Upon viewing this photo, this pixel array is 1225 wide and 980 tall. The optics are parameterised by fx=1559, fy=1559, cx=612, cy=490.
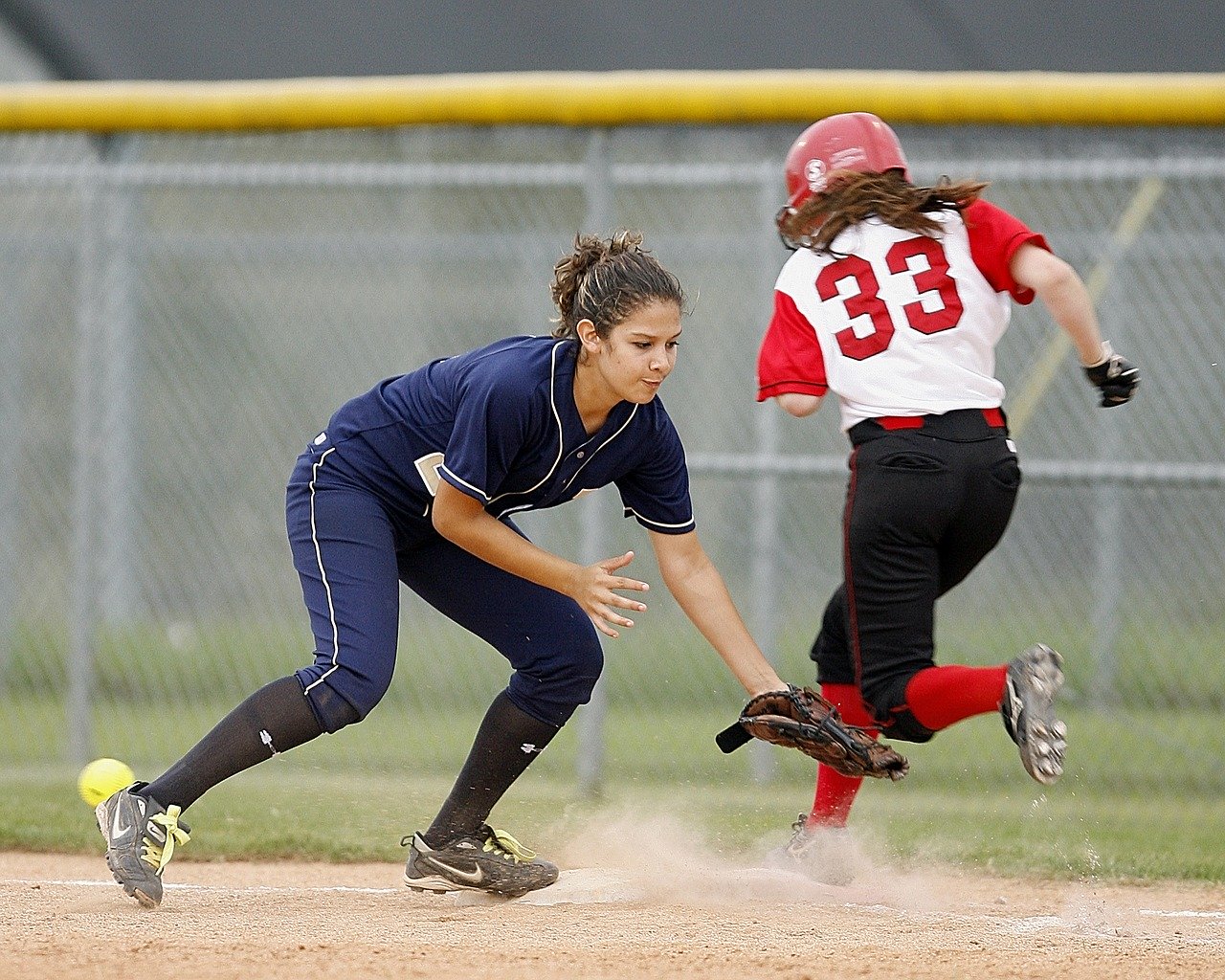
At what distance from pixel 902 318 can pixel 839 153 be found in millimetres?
455

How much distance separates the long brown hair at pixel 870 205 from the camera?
352 centimetres

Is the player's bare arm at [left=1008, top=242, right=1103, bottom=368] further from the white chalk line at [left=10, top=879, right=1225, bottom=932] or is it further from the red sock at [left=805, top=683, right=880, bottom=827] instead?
the white chalk line at [left=10, top=879, right=1225, bottom=932]

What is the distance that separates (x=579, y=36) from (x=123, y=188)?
→ 4510 millimetres

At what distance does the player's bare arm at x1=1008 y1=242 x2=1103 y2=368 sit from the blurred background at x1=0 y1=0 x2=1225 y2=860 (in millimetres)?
1679

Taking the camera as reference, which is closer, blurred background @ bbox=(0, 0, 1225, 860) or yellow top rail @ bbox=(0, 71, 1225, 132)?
yellow top rail @ bbox=(0, 71, 1225, 132)

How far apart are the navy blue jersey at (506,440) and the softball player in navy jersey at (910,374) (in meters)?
0.34

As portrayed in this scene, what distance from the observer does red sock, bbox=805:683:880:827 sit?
3.85 metres

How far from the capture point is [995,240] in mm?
3516

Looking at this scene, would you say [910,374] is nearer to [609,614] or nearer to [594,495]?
[609,614]

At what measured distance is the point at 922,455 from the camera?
3.46m

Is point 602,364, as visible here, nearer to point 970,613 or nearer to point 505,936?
point 505,936

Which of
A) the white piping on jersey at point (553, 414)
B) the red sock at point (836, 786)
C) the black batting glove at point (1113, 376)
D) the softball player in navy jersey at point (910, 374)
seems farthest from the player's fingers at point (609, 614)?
the black batting glove at point (1113, 376)

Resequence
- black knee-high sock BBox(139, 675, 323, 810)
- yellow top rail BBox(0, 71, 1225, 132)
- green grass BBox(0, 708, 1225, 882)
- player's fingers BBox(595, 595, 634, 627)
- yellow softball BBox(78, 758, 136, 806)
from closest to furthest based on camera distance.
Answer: player's fingers BBox(595, 595, 634, 627) → black knee-high sock BBox(139, 675, 323, 810) → yellow softball BBox(78, 758, 136, 806) → green grass BBox(0, 708, 1225, 882) → yellow top rail BBox(0, 71, 1225, 132)

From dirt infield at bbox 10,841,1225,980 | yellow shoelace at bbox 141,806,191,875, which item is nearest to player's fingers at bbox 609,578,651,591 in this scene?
dirt infield at bbox 10,841,1225,980
